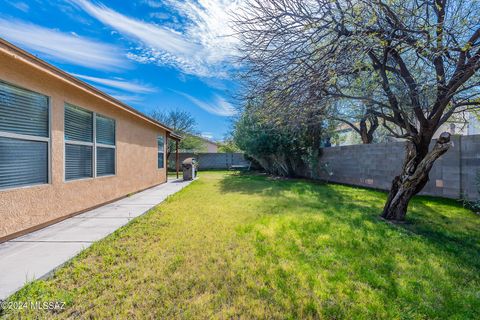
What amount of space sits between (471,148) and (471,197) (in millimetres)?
1291

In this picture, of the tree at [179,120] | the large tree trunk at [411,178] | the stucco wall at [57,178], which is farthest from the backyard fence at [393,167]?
the tree at [179,120]

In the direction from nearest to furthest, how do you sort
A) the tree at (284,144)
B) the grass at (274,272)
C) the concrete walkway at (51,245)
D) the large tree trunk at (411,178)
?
the grass at (274,272), the concrete walkway at (51,245), the large tree trunk at (411,178), the tree at (284,144)

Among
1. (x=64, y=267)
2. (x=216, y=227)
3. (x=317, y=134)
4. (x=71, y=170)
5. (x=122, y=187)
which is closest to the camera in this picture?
(x=64, y=267)

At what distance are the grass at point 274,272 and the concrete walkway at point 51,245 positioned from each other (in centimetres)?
20

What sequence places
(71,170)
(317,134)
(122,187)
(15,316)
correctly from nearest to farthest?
(15,316)
(71,170)
(122,187)
(317,134)

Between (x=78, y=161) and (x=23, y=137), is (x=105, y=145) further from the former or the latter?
(x=23, y=137)

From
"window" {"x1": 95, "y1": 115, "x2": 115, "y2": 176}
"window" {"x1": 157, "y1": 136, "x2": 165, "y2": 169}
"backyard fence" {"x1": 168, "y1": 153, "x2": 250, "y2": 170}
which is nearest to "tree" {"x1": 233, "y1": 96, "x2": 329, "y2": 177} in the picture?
"window" {"x1": 157, "y1": 136, "x2": 165, "y2": 169}

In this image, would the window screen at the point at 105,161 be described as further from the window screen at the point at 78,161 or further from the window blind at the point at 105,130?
the window screen at the point at 78,161

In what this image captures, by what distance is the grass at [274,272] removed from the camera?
6.58 feet

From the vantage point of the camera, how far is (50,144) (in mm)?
4105

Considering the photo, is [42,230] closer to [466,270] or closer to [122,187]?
[122,187]

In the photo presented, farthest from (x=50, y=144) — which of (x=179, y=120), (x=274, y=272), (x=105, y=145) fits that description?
(x=179, y=120)

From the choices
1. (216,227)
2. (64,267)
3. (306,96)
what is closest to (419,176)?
(306,96)

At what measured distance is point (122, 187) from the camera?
7059 millimetres
